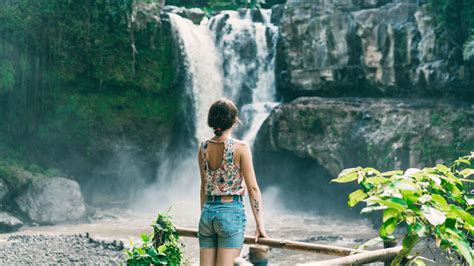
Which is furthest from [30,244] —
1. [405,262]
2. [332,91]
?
[405,262]

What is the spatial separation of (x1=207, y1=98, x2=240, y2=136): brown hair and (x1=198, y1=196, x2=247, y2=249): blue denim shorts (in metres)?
0.47

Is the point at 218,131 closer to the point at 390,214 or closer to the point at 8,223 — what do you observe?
the point at 390,214

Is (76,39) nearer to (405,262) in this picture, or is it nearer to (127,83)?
(127,83)

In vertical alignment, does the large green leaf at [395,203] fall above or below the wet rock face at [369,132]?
above

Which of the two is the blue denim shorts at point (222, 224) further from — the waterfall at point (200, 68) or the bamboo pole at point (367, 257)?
the waterfall at point (200, 68)

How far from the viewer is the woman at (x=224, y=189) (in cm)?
397

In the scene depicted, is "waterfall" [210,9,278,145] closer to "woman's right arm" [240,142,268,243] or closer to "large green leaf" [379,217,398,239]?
"woman's right arm" [240,142,268,243]

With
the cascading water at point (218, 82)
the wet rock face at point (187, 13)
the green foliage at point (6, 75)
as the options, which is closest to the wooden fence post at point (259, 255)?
the cascading water at point (218, 82)

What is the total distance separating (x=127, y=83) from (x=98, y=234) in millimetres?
6196

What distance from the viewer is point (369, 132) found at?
17.3 meters

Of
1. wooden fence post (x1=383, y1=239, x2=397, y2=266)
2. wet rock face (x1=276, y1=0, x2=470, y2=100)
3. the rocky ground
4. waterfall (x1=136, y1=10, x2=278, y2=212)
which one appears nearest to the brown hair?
wooden fence post (x1=383, y1=239, x2=397, y2=266)

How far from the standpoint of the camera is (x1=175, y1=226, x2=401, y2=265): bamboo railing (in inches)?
125

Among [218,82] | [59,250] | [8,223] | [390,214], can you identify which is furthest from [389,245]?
[218,82]

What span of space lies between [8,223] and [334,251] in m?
13.1
